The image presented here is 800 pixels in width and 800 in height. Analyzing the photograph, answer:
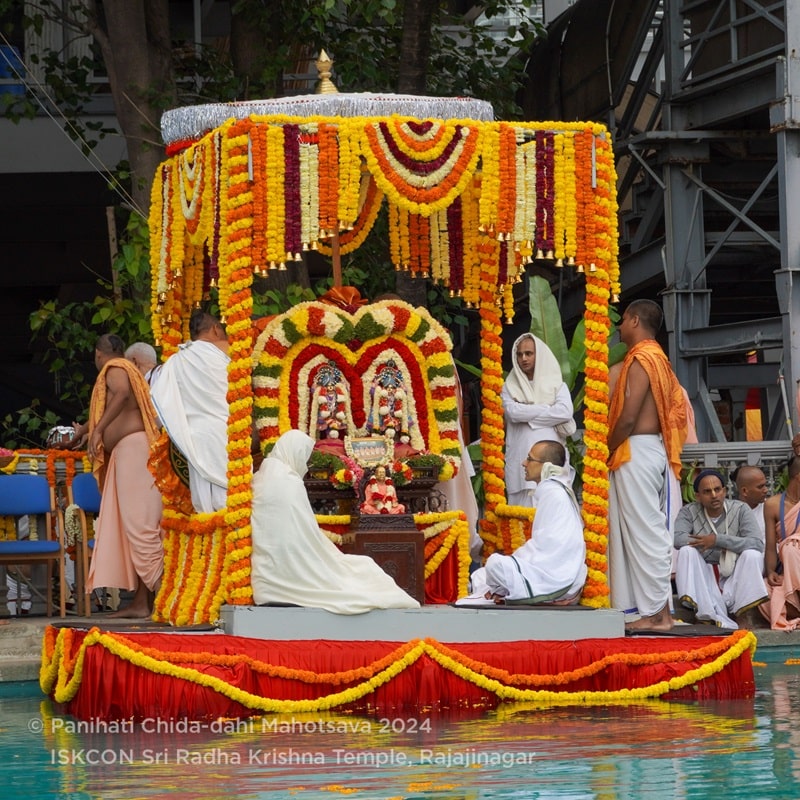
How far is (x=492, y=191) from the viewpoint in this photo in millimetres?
10570

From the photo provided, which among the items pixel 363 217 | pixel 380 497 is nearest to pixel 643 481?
pixel 380 497

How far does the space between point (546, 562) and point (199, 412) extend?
239 centimetres

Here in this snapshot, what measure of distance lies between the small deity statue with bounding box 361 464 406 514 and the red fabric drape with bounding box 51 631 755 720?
119 centimetres

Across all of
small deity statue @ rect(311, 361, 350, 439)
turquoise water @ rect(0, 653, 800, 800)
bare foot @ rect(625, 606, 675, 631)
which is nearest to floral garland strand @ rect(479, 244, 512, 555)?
small deity statue @ rect(311, 361, 350, 439)

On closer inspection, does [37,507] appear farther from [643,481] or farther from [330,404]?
[643,481]

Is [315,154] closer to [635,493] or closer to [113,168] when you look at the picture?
[635,493]

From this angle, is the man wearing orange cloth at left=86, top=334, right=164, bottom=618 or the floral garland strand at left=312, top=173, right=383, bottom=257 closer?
the man wearing orange cloth at left=86, top=334, right=164, bottom=618

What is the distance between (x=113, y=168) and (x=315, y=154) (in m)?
10.0

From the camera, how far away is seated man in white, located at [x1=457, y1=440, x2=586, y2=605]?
1020 centimetres

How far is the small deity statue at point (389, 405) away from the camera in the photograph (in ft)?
38.3

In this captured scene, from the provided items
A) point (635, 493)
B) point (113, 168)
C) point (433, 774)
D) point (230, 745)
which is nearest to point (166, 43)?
point (113, 168)

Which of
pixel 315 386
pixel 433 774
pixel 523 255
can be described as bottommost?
pixel 433 774

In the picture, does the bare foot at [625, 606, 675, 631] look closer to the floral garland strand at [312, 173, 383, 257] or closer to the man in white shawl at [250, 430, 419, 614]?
the man in white shawl at [250, 430, 419, 614]

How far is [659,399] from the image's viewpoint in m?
11.1
